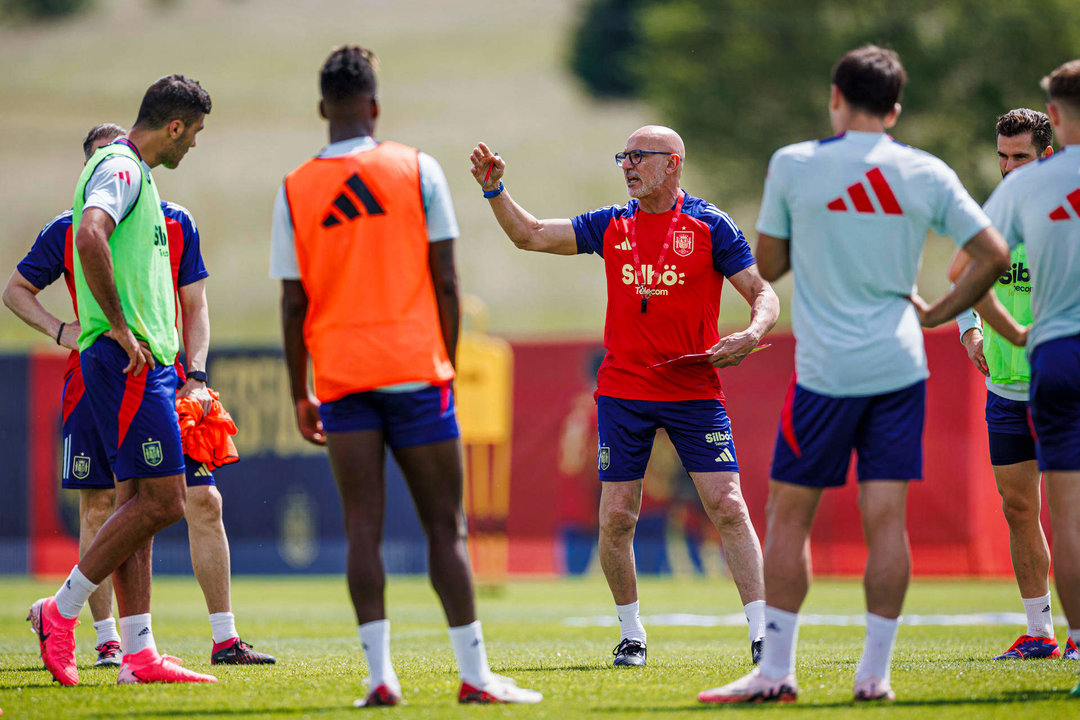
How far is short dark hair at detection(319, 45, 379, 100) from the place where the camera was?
496 centimetres

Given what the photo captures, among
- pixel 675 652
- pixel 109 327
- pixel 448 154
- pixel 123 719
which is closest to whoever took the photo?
pixel 123 719

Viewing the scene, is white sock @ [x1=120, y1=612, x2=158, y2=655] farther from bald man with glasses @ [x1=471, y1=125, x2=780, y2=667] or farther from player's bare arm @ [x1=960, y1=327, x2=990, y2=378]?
player's bare arm @ [x1=960, y1=327, x2=990, y2=378]

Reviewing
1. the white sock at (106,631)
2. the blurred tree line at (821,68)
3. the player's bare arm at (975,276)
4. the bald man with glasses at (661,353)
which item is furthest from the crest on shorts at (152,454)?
the blurred tree line at (821,68)

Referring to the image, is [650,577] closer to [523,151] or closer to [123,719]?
[123,719]

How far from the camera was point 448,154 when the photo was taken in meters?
58.1

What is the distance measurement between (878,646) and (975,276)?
147cm

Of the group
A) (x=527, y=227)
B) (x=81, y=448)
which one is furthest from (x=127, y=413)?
(x=527, y=227)

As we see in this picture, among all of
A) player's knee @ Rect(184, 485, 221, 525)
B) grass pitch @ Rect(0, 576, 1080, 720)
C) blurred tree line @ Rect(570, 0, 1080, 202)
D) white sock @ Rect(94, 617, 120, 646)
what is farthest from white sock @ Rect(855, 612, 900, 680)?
blurred tree line @ Rect(570, 0, 1080, 202)

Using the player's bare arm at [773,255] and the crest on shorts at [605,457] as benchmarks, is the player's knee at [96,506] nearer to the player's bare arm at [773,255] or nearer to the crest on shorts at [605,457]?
the crest on shorts at [605,457]

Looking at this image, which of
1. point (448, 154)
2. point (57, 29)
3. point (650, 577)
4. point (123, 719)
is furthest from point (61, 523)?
point (57, 29)

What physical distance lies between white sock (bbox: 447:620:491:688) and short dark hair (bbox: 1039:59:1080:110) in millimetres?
3176

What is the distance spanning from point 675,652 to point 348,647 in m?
2.05

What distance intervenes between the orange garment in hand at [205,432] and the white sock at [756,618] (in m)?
2.83

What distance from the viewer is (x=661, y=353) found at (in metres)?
6.84
